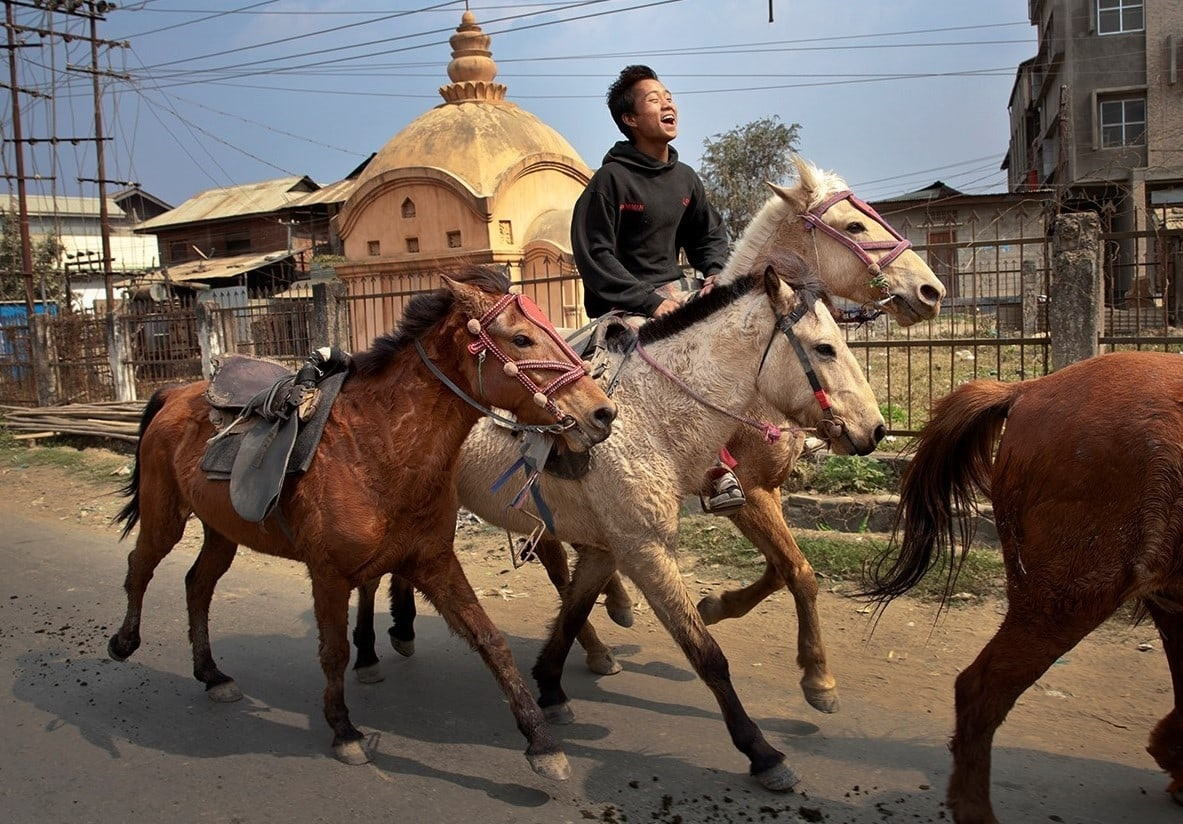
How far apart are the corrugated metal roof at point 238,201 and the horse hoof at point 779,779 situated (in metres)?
38.5

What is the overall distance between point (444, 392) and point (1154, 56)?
110 ft

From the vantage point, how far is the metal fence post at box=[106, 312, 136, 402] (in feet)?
50.1

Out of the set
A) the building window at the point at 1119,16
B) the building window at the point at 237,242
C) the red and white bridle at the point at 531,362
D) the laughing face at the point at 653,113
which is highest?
the building window at the point at 1119,16

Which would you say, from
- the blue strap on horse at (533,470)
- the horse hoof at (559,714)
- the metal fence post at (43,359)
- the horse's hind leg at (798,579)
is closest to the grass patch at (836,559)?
the horse's hind leg at (798,579)

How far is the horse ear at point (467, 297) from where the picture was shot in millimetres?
3564

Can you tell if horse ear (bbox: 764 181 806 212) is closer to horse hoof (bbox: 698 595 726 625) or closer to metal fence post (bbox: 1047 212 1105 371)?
horse hoof (bbox: 698 595 726 625)

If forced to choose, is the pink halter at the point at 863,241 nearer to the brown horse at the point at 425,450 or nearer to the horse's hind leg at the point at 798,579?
the horse's hind leg at the point at 798,579

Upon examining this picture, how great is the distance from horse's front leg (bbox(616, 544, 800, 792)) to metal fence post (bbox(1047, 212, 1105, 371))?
475cm

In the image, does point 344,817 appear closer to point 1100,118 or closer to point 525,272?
point 525,272

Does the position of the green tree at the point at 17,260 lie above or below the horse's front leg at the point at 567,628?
above

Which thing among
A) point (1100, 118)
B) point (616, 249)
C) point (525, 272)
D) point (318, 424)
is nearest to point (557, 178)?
point (525, 272)

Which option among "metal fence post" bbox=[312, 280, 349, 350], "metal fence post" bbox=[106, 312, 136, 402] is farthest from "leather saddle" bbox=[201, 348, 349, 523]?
"metal fence post" bbox=[106, 312, 136, 402]

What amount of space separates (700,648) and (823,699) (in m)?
1.05

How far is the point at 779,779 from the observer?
136 inches
